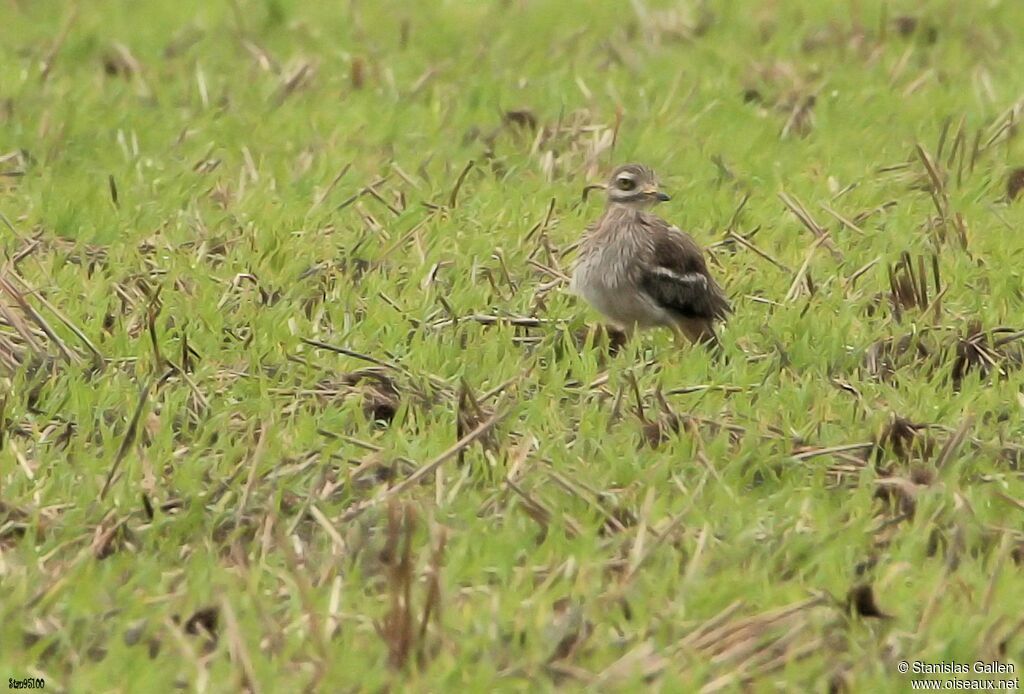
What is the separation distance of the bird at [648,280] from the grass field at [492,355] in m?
0.12

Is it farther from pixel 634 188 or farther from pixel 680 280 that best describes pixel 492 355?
pixel 634 188

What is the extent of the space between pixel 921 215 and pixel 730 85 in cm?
219

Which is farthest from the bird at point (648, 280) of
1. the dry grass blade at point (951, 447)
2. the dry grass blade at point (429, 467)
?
the dry grass blade at point (429, 467)

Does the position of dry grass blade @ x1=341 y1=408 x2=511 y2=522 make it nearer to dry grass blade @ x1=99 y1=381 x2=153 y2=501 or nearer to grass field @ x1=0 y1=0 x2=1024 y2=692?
grass field @ x1=0 y1=0 x2=1024 y2=692

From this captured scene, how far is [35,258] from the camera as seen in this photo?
9.19m

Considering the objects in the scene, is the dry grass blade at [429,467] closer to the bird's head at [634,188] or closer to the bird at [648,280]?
the bird at [648,280]

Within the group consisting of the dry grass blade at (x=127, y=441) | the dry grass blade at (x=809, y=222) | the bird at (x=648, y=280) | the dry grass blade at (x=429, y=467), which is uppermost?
the dry grass blade at (x=127, y=441)

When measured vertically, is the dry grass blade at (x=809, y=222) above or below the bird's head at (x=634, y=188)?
below

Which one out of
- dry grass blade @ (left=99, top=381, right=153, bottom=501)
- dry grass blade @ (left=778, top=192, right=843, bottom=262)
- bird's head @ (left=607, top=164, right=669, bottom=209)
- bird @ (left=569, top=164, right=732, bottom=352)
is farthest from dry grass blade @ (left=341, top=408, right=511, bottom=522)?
dry grass blade @ (left=778, top=192, right=843, bottom=262)

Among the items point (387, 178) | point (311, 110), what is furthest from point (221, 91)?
point (387, 178)

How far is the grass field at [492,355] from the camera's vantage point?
5766 millimetres

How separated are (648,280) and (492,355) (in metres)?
0.91

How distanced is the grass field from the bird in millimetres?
122

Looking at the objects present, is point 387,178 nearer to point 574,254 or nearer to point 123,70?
point 574,254
